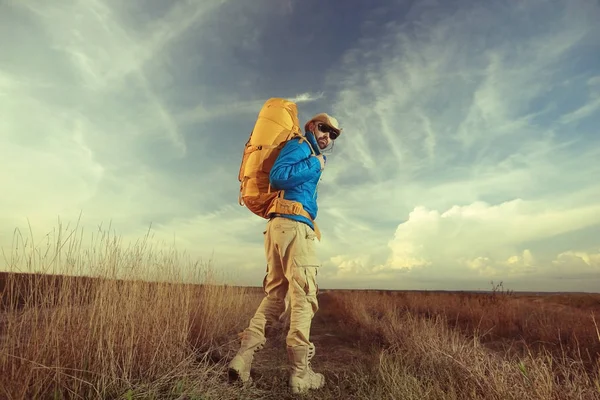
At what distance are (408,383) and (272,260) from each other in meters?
1.37

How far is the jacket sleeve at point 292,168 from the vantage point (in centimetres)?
318

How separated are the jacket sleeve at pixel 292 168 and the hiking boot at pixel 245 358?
127cm

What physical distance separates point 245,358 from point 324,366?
4.26ft

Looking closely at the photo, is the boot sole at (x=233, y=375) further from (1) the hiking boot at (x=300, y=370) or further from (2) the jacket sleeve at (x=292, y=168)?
(2) the jacket sleeve at (x=292, y=168)

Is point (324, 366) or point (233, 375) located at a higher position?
point (233, 375)

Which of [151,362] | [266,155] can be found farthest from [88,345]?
[266,155]

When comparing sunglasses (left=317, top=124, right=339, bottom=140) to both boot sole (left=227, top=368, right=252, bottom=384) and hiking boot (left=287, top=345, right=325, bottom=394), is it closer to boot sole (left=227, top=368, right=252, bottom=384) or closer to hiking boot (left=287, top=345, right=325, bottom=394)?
hiking boot (left=287, top=345, right=325, bottom=394)

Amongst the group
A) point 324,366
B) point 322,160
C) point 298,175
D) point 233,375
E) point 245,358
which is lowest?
point 324,366

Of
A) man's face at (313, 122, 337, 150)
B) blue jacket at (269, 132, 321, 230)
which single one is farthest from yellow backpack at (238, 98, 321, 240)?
man's face at (313, 122, 337, 150)

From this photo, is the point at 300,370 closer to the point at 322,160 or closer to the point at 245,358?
the point at 245,358

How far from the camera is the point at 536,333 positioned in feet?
21.4

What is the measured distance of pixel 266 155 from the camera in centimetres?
343

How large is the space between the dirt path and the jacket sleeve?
161 centimetres

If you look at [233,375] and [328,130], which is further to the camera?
[328,130]
